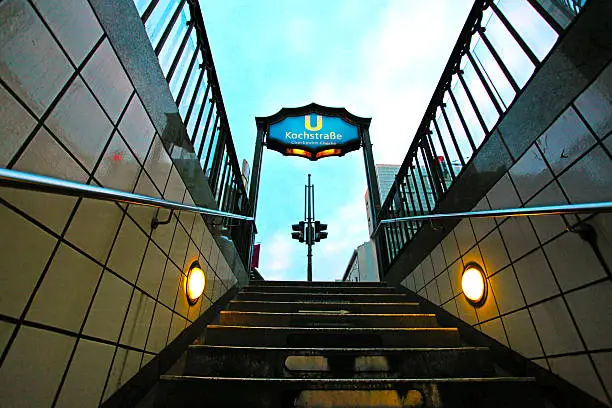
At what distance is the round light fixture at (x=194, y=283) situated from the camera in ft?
6.60

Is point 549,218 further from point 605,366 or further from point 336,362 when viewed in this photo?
point 336,362

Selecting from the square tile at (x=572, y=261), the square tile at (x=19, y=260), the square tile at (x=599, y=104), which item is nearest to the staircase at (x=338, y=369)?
the square tile at (x=572, y=261)

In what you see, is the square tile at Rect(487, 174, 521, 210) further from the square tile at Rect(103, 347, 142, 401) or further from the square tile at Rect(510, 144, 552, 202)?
the square tile at Rect(103, 347, 142, 401)

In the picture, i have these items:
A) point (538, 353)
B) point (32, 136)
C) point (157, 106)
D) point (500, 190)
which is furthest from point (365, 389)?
point (157, 106)

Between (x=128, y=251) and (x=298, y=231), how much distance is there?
22.2 ft

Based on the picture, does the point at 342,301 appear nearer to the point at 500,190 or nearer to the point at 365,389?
the point at 365,389

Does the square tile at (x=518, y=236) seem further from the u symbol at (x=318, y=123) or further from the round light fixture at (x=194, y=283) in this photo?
the u symbol at (x=318, y=123)

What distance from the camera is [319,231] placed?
803 centimetres

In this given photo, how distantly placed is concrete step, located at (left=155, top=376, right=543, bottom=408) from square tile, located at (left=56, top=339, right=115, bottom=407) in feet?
1.20

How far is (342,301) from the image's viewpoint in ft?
9.71

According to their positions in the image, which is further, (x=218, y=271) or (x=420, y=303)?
(x=420, y=303)

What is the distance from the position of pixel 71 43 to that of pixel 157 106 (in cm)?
62

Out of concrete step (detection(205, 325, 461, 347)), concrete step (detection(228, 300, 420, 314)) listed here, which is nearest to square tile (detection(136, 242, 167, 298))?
concrete step (detection(205, 325, 461, 347))

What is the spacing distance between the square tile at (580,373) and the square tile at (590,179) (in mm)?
733
